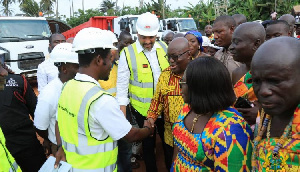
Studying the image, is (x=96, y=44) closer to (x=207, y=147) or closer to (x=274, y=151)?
(x=207, y=147)

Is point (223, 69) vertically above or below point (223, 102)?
above

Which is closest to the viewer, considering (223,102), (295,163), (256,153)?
(295,163)

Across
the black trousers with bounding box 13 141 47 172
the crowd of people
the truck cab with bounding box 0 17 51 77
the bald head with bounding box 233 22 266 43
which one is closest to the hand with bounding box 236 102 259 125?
the crowd of people

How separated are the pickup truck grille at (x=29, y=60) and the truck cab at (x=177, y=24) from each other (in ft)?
23.3

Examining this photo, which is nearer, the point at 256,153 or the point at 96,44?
the point at 256,153

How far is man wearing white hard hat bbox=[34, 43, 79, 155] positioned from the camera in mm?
2451

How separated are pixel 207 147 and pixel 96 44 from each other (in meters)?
0.98

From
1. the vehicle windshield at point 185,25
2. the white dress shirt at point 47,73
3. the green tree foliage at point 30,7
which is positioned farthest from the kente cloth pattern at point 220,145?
the green tree foliage at point 30,7

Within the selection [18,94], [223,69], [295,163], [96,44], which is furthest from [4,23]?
[295,163]

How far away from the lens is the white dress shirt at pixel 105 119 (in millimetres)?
1678

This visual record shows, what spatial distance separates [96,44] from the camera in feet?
5.79

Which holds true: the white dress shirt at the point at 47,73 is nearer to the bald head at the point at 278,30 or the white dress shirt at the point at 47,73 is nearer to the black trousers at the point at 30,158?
the black trousers at the point at 30,158

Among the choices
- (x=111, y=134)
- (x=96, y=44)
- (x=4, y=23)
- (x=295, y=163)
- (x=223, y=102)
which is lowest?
(x=111, y=134)

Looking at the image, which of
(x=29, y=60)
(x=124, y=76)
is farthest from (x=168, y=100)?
(x=29, y=60)
